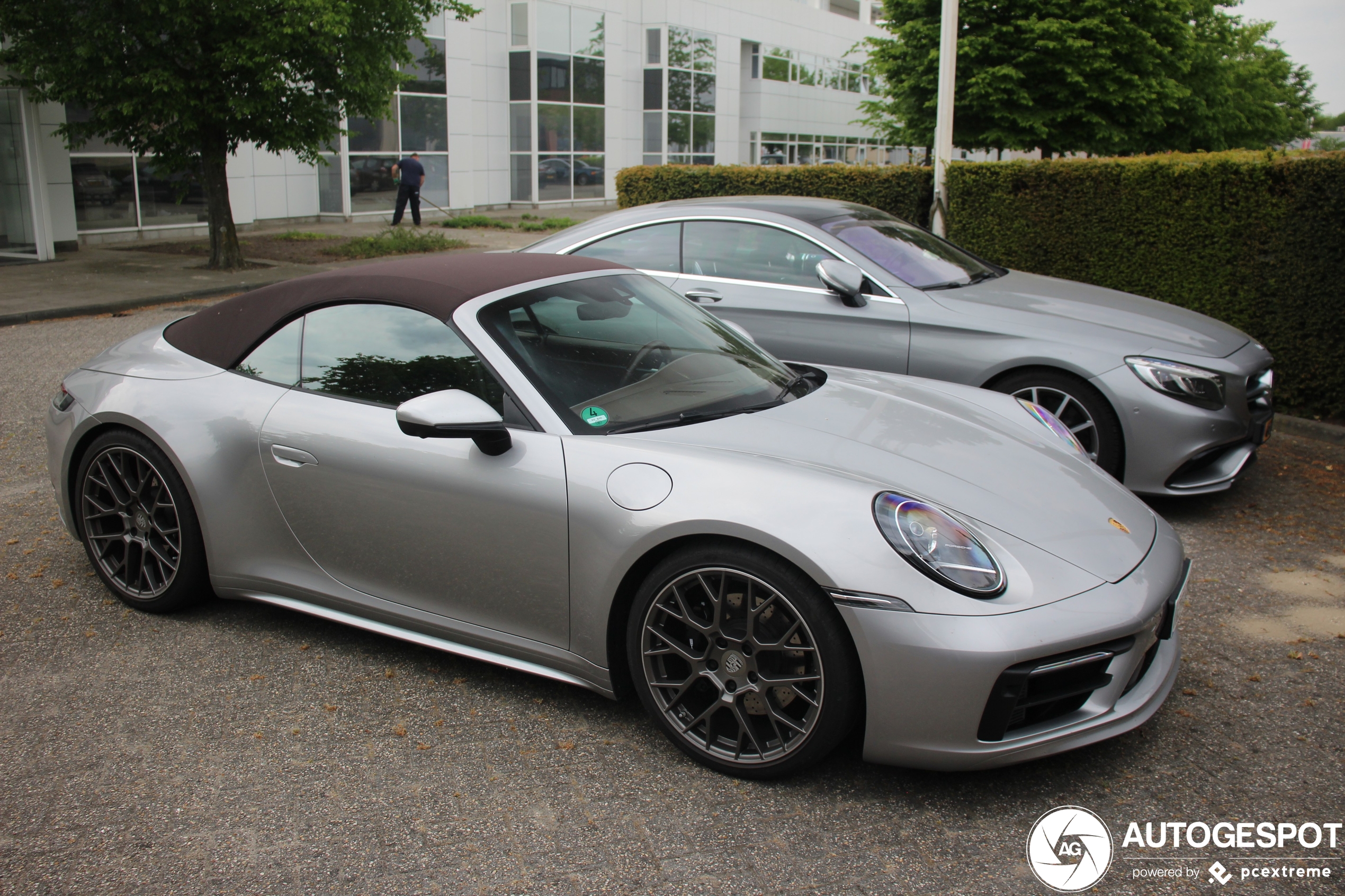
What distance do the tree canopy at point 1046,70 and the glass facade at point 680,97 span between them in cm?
1196

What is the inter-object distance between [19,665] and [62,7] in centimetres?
1309

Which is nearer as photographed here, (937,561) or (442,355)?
(937,561)

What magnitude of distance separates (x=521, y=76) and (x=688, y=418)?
29858mm

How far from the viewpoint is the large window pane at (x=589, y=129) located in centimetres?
3297

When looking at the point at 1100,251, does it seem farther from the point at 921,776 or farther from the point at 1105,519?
the point at 921,776

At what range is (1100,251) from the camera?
357 inches

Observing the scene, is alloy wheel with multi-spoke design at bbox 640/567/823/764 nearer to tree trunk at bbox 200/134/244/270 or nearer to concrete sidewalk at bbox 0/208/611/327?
concrete sidewalk at bbox 0/208/611/327

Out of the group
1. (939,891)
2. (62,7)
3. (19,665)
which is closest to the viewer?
(939,891)

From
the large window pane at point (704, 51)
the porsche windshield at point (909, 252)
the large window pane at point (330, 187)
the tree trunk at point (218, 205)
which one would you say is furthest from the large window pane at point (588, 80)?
the porsche windshield at point (909, 252)

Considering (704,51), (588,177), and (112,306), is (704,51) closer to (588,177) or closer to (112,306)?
(588,177)

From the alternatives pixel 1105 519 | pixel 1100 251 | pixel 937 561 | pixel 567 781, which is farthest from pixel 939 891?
pixel 1100 251

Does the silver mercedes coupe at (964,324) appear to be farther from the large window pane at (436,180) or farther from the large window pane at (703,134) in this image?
the large window pane at (703,134)

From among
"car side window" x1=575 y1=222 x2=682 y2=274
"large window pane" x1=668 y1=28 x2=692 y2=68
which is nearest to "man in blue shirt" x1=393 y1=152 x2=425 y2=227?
"large window pane" x1=668 y1=28 x2=692 y2=68

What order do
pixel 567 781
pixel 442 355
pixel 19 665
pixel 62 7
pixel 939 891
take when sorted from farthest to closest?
pixel 62 7 → pixel 19 665 → pixel 442 355 → pixel 567 781 → pixel 939 891
